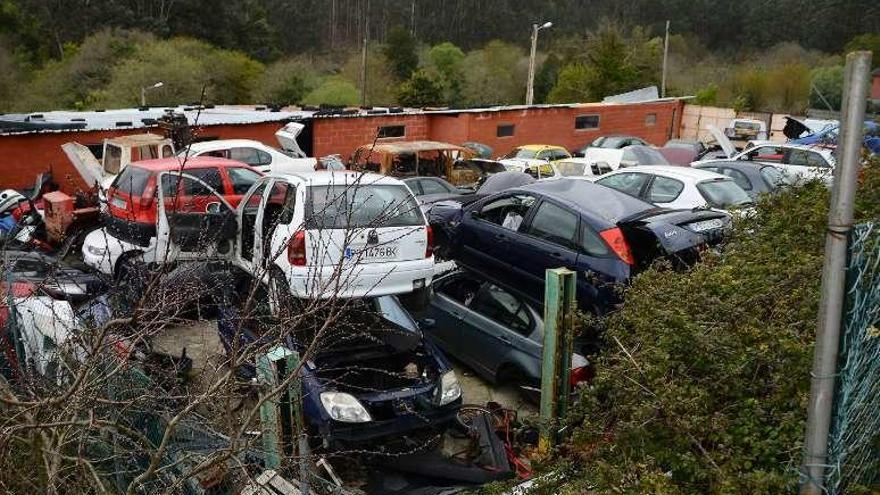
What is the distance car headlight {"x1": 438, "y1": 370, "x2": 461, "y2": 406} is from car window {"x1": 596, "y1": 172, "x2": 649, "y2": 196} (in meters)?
5.51

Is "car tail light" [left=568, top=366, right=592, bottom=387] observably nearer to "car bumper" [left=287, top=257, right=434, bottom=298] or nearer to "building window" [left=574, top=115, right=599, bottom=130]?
"car bumper" [left=287, top=257, right=434, bottom=298]

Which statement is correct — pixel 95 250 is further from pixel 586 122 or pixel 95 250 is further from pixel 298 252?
pixel 586 122

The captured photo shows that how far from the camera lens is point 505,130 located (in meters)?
26.0

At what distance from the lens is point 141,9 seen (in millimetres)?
51562

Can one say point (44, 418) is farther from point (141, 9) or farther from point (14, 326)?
point (141, 9)

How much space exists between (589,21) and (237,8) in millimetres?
39628

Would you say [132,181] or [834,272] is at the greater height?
[834,272]

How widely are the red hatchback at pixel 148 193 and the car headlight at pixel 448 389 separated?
169 inches

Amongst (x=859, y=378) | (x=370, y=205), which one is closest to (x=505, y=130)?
(x=370, y=205)

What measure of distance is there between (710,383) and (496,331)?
3.38 meters

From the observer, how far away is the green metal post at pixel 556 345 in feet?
19.4

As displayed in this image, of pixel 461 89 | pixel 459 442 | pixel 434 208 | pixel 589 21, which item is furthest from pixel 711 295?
pixel 589 21

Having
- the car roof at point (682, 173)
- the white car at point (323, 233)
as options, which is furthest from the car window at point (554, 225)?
the car roof at point (682, 173)

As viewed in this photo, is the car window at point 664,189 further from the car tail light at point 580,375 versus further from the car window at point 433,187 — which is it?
the car tail light at point 580,375
